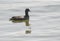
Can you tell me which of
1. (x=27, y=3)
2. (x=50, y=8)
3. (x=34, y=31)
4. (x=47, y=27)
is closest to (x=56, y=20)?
(x=47, y=27)

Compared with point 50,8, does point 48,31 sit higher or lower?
lower

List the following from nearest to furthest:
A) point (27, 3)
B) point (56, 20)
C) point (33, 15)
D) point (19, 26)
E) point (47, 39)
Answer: point (47, 39), point (19, 26), point (56, 20), point (33, 15), point (27, 3)

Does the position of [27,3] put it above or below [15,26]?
above

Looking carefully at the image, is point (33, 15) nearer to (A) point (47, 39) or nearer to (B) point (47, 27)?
(B) point (47, 27)

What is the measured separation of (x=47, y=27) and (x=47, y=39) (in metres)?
1.15

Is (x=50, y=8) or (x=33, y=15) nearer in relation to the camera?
(x=33, y=15)

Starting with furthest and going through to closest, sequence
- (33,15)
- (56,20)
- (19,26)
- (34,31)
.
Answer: (33,15) → (56,20) → (19,26) → (34,31)

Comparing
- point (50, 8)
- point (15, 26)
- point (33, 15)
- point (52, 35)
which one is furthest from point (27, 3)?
point (52, 35)

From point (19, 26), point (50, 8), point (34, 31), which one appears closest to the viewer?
point (34, 31)

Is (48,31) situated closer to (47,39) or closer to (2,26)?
(47,39)

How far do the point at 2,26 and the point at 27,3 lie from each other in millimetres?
4955

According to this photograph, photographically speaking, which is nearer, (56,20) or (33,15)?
(56,20)

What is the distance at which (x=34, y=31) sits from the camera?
7.92m

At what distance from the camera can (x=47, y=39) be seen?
730 cm
